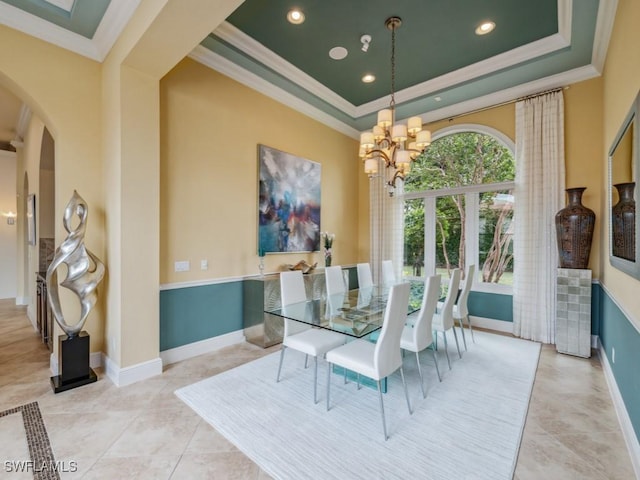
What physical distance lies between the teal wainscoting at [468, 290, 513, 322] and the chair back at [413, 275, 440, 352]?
8.20 ft

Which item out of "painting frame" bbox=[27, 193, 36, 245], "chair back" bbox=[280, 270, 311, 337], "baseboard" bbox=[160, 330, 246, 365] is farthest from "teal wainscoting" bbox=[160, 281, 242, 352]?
"painting frame" bbox=[27, 193, 36, 245]

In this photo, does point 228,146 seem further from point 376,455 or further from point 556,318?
point 556,318

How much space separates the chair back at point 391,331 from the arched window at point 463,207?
10.3 feet

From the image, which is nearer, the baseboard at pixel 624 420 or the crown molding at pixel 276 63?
the baseboard at pixel 624 420

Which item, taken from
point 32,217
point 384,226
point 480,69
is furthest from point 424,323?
point 32,217

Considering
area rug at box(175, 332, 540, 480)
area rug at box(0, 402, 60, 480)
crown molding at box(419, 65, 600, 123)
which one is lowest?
area rug at box(175, 332, 540, 480)

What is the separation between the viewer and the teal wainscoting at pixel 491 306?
14.6 ft

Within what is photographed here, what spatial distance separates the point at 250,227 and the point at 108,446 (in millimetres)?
2683

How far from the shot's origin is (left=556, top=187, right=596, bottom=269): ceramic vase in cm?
352

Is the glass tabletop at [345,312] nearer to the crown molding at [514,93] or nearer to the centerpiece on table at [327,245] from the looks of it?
the centerpiece on table at [327,245]

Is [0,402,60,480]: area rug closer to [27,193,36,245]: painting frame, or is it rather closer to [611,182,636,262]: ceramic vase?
[27,193,36,245]: painting frame

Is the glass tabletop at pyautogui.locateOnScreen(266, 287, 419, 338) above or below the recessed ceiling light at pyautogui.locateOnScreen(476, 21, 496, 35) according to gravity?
below

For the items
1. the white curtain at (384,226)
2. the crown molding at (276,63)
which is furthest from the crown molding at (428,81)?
the white curtain at (384,226)

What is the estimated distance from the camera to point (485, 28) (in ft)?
10.6
